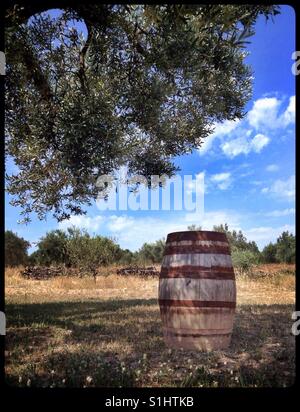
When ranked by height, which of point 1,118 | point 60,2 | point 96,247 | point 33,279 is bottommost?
point 33,279

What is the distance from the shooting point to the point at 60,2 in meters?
6.51

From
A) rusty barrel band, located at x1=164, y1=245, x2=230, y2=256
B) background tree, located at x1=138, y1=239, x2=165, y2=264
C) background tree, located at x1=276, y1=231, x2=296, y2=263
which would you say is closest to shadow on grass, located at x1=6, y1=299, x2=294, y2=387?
rusty barrel band, located at x1=164, y1=245, x2=230, y2=256

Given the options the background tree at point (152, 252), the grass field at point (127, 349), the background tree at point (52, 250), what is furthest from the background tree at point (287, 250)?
the background tree at point (52, 250)

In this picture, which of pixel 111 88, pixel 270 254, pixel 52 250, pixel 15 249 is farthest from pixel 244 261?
pixel 111 88

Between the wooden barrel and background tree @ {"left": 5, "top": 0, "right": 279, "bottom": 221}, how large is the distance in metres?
2.50

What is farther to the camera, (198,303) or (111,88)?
(111,88)

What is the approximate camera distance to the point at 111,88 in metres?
10.1

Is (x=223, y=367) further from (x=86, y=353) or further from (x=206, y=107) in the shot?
(x=206, y=107)

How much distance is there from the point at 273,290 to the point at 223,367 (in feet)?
42.9

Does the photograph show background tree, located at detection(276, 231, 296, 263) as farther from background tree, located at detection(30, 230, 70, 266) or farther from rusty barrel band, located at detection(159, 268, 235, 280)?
rusty barrel band, located at detection(159, 268, 235, 280)

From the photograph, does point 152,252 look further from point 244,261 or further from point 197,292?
point 197,292

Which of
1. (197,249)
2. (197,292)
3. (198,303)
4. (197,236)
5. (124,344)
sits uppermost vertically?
(197,236)

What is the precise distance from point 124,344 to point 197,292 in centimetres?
198

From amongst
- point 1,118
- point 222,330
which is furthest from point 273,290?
point 1,118
